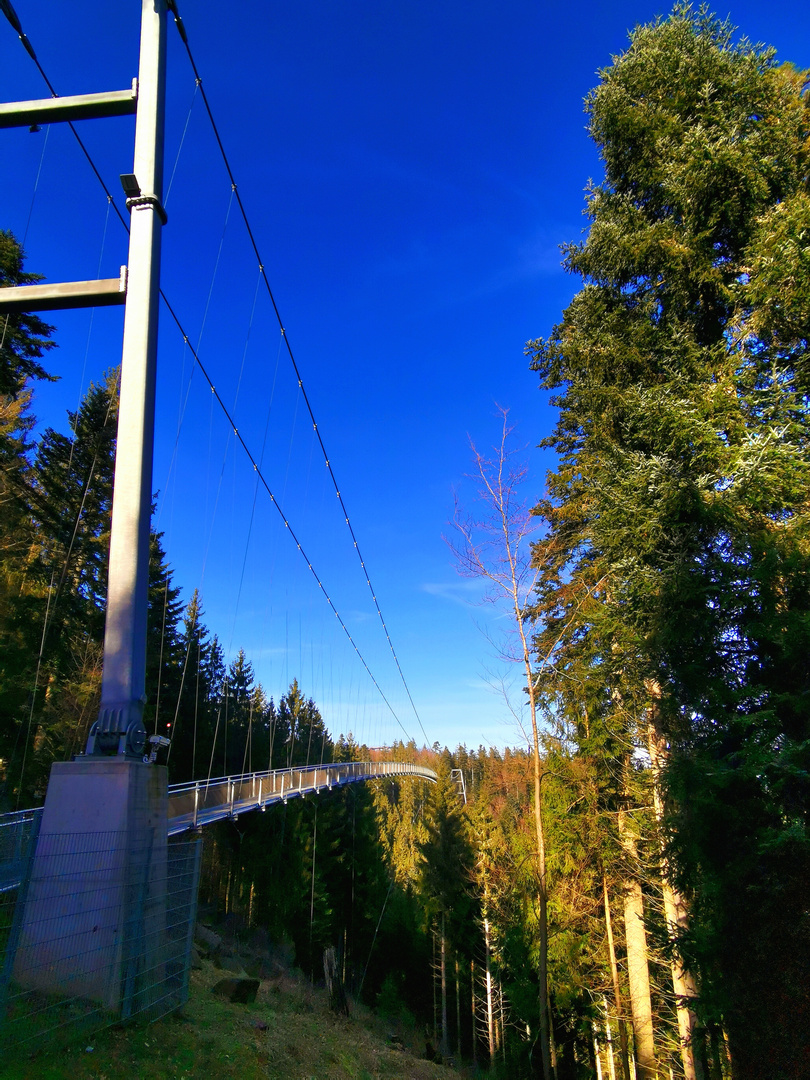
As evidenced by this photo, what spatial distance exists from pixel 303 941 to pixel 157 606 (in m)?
17.7

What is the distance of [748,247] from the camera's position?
29.1ft

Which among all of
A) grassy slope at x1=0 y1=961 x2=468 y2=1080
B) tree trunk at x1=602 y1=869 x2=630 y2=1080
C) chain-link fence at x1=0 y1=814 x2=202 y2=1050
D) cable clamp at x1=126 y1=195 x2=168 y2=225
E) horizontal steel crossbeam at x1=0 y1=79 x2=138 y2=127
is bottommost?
tree trunk at x1=602 y1=869 x2=630 y2=1080

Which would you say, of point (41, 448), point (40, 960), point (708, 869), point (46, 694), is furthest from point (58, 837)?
point (41, 448)

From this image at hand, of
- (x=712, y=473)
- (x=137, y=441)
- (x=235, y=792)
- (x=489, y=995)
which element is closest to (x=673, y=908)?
(x=712, y=473)

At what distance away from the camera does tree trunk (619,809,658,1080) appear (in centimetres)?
1251

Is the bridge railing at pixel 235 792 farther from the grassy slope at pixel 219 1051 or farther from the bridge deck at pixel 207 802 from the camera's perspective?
the grassy slope at pixel 219 1051

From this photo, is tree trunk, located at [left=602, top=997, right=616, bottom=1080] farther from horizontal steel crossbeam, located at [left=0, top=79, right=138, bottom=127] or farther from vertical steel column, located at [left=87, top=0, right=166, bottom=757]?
horizontal steel crossbeam, located at [left=0, top=79, right=138, bottom=127]

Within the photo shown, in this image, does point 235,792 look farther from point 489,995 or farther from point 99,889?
point 489,995

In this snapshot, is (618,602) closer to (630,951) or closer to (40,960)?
(40,960)

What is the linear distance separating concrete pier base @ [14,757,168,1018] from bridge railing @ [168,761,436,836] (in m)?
4.71

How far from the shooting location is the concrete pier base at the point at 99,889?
4.50m

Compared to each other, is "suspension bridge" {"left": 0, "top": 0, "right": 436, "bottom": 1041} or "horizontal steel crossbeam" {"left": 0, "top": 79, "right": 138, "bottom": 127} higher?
"horizontal steel crossbeam" {"left": 0, "top": 79, "right": 138, "bottom": 127}

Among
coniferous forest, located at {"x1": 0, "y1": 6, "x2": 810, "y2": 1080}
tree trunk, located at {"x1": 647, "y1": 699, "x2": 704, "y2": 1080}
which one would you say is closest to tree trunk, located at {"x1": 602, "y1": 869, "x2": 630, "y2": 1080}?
coniferous forest, located at {"x1": 0, "y1": 6, "x2": 810, "y2": 1080}

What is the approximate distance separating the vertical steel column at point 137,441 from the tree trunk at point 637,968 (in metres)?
10.3
